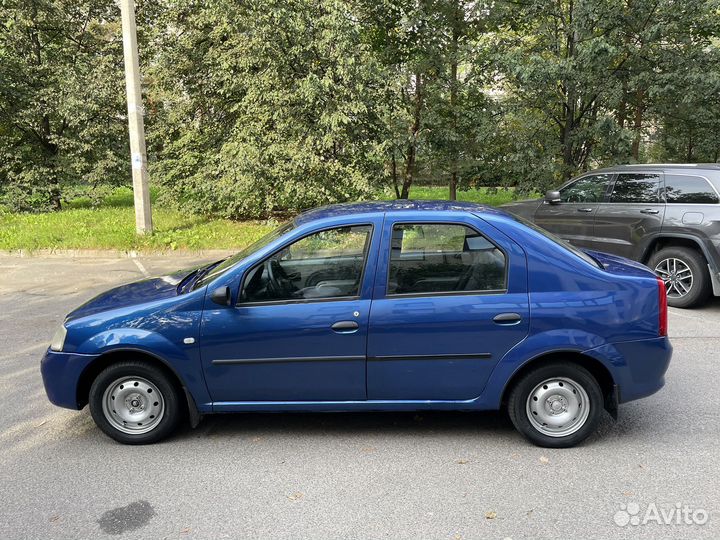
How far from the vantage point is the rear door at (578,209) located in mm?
8211

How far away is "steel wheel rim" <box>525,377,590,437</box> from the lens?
11.8ft

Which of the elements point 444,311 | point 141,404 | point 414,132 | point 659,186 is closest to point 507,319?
point 444,311

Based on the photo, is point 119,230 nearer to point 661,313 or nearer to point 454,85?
point 454,85

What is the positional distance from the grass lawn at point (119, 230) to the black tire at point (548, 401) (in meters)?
8.64

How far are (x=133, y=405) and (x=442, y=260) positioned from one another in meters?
2.30

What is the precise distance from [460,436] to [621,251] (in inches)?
202

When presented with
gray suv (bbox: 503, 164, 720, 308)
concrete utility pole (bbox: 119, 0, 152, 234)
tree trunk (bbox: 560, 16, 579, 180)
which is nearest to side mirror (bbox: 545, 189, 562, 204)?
gray suv (bbox: 503, 164, 720, 308)

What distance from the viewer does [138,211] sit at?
37.9 ft

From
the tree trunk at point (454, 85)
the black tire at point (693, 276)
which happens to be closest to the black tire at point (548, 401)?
the black tire at point (693, 276)

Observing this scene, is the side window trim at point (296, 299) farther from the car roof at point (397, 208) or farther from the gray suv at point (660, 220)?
the gray suv at point (660, 220)

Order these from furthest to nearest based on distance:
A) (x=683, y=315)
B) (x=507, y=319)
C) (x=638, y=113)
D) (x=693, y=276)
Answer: (x=638, y=113), (x=693, y=276), (x=683, y=315), (x=507, y=319)

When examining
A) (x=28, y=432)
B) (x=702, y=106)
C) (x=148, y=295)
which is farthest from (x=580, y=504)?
(x=702, y=106)

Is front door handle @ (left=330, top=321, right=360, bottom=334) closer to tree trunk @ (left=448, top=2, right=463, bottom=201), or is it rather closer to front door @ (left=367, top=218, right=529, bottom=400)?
front door @ (left=367, top=218, right=529, bottom=400)

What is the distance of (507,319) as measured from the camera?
3510 millimetres
